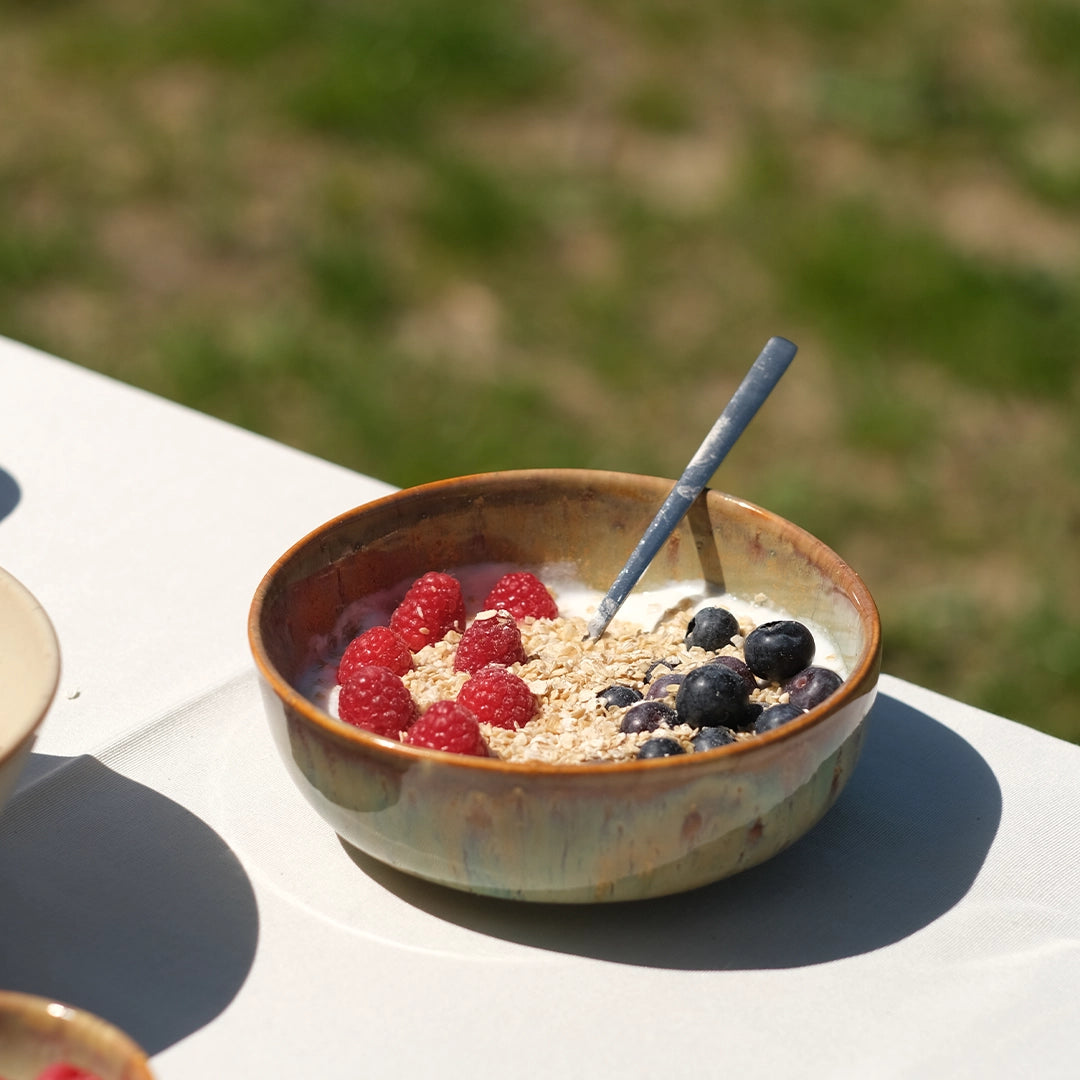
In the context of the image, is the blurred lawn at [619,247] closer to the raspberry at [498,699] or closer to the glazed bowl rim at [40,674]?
the raspberry at [498,699]

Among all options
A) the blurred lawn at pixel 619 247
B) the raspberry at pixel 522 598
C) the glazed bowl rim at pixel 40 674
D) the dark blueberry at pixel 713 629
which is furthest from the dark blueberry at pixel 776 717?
the blurred lawn at pixel 619 247

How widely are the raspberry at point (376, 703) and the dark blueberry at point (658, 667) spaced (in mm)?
160

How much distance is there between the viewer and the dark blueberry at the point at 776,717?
846 mm

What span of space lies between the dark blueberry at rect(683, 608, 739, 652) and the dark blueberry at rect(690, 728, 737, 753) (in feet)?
0.45

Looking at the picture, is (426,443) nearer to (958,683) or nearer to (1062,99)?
(958,683)

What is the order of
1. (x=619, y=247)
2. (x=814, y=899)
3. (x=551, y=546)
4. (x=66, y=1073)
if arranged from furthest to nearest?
(x=619, y=247) < (x=551, y=546) < (x=814, y=899) < (x=66, y=1073)

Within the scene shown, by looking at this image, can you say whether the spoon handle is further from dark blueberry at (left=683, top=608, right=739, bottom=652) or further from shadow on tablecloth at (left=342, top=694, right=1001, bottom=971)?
shadow on tablecloth at (left=342, top=694, right=1001, bottom=971)

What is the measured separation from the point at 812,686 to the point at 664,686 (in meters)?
0.09

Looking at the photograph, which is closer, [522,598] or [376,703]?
[376,703]

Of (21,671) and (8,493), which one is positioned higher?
(21,671)

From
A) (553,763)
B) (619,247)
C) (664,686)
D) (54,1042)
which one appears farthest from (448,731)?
(619,247)

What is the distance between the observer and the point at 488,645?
947mm

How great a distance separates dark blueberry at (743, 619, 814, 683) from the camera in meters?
0.92

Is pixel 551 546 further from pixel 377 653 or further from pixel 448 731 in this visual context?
pixel 448 731
